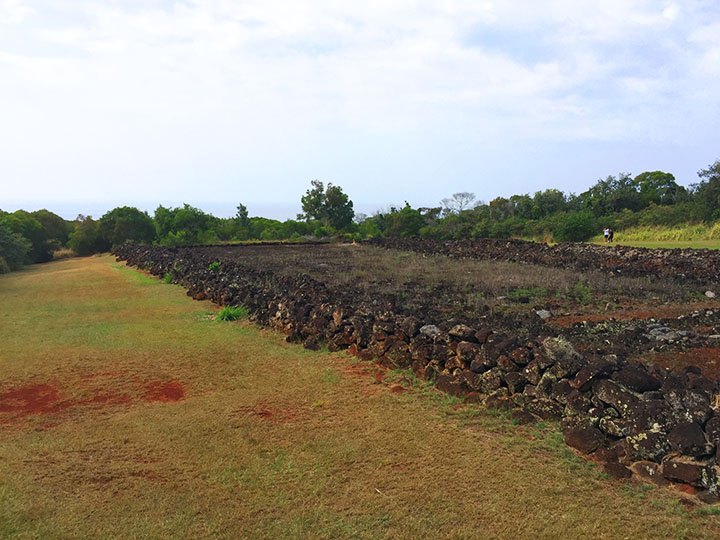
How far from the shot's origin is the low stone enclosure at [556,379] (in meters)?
4.49

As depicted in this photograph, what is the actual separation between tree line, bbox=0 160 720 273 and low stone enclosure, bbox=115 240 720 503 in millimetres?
23913

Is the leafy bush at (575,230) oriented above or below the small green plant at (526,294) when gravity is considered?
above

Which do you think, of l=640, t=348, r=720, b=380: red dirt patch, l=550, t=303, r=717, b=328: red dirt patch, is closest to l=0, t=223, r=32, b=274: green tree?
l=550, t=303, r=717, b=328: red dirt patch

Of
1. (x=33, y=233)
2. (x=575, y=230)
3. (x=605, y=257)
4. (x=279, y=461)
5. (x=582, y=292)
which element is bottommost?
(x=279, y=461)

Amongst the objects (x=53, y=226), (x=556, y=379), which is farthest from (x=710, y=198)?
(x=53, y=226)

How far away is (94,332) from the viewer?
10.8 metres

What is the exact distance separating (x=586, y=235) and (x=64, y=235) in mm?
38685

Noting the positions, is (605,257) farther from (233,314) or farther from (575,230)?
(233,314)

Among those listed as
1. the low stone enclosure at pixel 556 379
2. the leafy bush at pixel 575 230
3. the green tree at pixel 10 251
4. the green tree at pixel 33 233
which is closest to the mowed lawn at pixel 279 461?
the low stone enclosure at pixel 556 379

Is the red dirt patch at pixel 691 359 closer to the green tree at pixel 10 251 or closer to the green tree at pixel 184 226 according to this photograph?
the green tree at pixel 10 251

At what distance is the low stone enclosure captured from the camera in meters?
4.49

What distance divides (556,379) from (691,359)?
10.2ft

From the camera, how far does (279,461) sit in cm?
511

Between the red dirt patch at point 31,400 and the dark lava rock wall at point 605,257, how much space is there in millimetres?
15420
